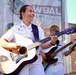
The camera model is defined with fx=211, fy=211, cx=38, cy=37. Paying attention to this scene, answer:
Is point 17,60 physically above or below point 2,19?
below

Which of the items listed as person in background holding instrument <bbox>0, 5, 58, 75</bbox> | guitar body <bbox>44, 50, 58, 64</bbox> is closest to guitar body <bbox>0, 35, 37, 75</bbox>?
person in background holding instrument <bbox>0, 5, 58, 75</bbox>

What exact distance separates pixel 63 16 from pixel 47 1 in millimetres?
339

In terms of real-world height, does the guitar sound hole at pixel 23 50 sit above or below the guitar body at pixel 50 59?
above

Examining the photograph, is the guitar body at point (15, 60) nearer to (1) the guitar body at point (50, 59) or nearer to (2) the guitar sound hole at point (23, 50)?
(2) the guitar sound hole at point (23, 50)

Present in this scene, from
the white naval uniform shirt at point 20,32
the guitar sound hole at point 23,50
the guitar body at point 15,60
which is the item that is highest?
the white naval uniform shirt at point 20,32

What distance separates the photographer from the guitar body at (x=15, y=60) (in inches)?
64.1

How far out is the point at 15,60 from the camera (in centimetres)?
171

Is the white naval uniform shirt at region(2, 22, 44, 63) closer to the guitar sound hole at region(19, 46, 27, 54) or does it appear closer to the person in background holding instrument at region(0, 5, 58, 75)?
the person in background holding instrument at region(0, 5, 58, 75)

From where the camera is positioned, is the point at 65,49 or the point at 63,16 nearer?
the point at 65,49

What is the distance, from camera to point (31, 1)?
3.13m

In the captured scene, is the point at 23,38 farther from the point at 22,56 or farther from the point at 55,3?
the point at 55,3

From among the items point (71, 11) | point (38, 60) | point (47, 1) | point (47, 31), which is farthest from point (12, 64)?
point (71, 11)

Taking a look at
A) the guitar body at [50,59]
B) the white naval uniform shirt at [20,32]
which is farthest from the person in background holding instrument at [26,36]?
the guitar body at [50,59]

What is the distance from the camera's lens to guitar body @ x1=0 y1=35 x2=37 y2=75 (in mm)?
1629
